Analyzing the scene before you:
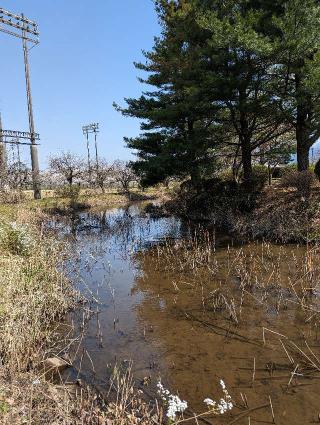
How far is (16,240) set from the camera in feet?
30.0

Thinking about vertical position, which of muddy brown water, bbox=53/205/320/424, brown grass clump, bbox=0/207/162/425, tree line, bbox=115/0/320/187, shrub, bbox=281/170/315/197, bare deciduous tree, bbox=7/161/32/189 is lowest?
muddy brown water, bbox=53/205/320/424

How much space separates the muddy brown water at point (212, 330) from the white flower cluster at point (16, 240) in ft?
4.58

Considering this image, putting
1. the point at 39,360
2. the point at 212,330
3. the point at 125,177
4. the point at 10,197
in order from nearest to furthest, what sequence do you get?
the point at 39,360, the point at 212,330, the point at 10,197, the point at 125,177

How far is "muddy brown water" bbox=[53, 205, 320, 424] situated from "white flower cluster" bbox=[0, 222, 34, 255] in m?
1.40

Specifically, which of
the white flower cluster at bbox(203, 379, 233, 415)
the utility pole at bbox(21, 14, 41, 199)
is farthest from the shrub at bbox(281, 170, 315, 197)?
the utility pole at bbox(21, 14, 41, 199)

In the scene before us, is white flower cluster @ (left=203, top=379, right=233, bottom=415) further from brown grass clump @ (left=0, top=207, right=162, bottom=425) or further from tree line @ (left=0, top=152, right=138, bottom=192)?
tree line @ (left=0, top=152, right=138, bottom=192)

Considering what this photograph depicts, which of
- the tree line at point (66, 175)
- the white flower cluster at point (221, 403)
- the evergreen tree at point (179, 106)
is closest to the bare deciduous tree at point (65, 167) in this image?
the tree line at point (66, 175)

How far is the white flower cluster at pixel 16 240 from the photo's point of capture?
29.2 ft

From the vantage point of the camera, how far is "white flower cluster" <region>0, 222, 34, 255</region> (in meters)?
8.91

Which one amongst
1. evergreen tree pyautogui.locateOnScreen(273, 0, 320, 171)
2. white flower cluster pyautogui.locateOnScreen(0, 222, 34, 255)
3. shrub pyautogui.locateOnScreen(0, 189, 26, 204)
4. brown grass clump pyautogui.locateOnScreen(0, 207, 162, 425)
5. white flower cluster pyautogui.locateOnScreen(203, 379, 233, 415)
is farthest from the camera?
shrub pyautogui.locateOnScreen(0, 189, 26, 204)

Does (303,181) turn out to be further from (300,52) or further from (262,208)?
(300,52)

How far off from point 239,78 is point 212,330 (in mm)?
11119

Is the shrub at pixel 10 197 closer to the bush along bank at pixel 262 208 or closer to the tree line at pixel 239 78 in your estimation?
the tree line at pixel 239 78

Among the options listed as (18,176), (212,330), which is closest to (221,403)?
Answer: (212,330)
